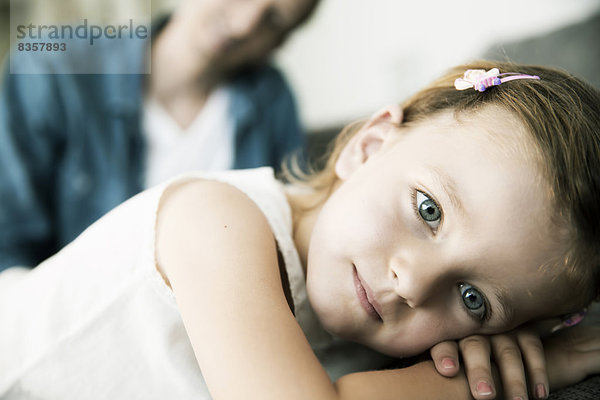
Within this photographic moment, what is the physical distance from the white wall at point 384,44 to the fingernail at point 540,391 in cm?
96

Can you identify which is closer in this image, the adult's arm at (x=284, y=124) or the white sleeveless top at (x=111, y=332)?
the white sleeveless top at (x=111, y=332)

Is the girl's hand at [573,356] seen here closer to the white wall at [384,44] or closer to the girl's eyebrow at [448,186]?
the girl's eyebrow at [448,186]

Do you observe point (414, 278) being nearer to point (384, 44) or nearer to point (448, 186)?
point (448, 186)

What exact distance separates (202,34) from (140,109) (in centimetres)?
25

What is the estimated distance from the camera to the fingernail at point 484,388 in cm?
54

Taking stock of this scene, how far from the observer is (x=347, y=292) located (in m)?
0.59

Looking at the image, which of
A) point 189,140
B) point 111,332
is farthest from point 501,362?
point 189,140

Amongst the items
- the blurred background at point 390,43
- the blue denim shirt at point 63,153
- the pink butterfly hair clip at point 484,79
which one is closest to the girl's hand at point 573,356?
the pink butterfly hair clip at point 484,79

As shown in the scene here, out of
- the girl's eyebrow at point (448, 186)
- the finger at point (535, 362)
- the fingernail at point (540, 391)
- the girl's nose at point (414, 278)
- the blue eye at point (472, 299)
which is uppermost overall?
the girl's eyebrow at point (448, 186)

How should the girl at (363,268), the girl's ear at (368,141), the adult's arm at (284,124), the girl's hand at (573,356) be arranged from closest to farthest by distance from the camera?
the girl at (363,268), the girl's hand at (573,356), the girl's ear at (368,141), the adult's arm at (284,124)

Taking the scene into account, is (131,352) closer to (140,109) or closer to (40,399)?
(40,399)

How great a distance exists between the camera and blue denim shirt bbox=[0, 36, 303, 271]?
115cm

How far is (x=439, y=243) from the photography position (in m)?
0.55

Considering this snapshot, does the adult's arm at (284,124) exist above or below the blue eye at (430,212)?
below
